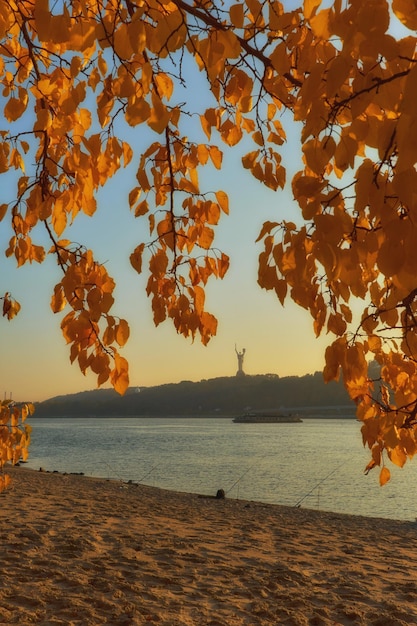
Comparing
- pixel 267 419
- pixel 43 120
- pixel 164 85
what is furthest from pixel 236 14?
pixel 267 419

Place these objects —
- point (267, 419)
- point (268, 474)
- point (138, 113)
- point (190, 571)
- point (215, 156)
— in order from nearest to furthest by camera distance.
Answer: point (138, 113) < point (215, 156) < point (190, 571) < point (268, 474) < point (267, 419)

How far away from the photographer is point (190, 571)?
6.49m

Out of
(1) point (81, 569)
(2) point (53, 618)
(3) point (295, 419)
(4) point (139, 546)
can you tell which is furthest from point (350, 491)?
(3) point (295, 419)

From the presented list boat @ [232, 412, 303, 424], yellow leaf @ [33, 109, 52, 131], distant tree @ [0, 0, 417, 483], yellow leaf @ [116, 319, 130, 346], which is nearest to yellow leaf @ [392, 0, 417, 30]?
distant tree @ [0, 0, 417, 483]

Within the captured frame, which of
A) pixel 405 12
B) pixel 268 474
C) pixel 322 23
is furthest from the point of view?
pixel 268 474

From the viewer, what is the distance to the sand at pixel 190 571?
5.00 metres

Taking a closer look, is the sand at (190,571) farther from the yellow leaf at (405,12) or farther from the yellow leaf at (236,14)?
the yellow leaf at (405,12)

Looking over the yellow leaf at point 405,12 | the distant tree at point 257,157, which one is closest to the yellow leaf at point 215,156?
the distant tree at point 257,157

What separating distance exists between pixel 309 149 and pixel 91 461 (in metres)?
37.2

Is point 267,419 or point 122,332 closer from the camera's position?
point 122,332

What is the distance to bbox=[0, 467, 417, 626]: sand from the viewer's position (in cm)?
500

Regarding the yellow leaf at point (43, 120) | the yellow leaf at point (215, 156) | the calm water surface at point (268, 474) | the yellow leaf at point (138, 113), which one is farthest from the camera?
the calm water surface at point (268, 474)

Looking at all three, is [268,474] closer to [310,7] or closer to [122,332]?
[122,332]

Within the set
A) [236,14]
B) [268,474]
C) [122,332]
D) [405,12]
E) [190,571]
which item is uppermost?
[236,14]
